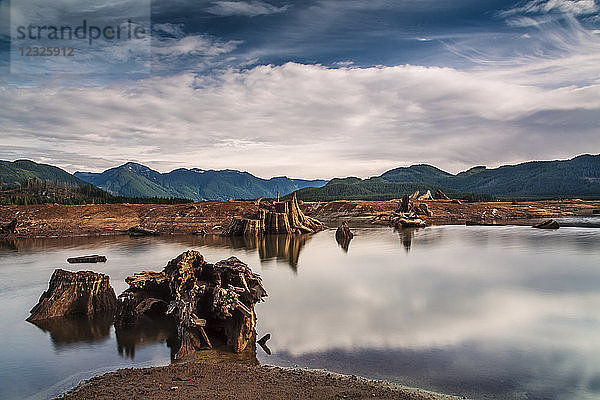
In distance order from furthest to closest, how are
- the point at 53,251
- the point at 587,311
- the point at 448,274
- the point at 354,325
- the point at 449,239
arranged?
the point at 449,239 < the point at 53,251 < the point at 448,274 < the point at 587,311 < the point at 354,325

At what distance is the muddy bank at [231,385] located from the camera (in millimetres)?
10156

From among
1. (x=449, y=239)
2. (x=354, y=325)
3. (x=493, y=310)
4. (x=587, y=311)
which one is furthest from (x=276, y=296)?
(x=449, y=239)

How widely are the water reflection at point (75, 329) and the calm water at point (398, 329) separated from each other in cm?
8

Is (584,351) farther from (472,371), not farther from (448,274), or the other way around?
(448,274)

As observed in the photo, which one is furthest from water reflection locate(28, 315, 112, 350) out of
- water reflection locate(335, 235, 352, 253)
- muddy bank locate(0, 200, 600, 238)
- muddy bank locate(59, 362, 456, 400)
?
muddy bank locate(0, 200, 600, 238)

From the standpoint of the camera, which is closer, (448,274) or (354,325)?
(354,325)

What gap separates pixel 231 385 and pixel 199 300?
547 centimetres

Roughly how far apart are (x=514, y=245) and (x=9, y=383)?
46488mm

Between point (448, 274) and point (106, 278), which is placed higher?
point (106, 278)

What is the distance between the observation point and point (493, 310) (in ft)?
61.6

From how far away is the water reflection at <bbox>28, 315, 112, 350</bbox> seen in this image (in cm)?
1558

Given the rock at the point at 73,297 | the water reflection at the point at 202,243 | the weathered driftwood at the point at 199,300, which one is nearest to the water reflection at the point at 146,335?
the weathered driftwood at the point at 199,300

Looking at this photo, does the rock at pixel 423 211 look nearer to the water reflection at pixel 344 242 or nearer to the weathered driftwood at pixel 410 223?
the weathered driftwood at pixel 410 223

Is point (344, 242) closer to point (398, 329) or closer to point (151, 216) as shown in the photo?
point (398, 329)
